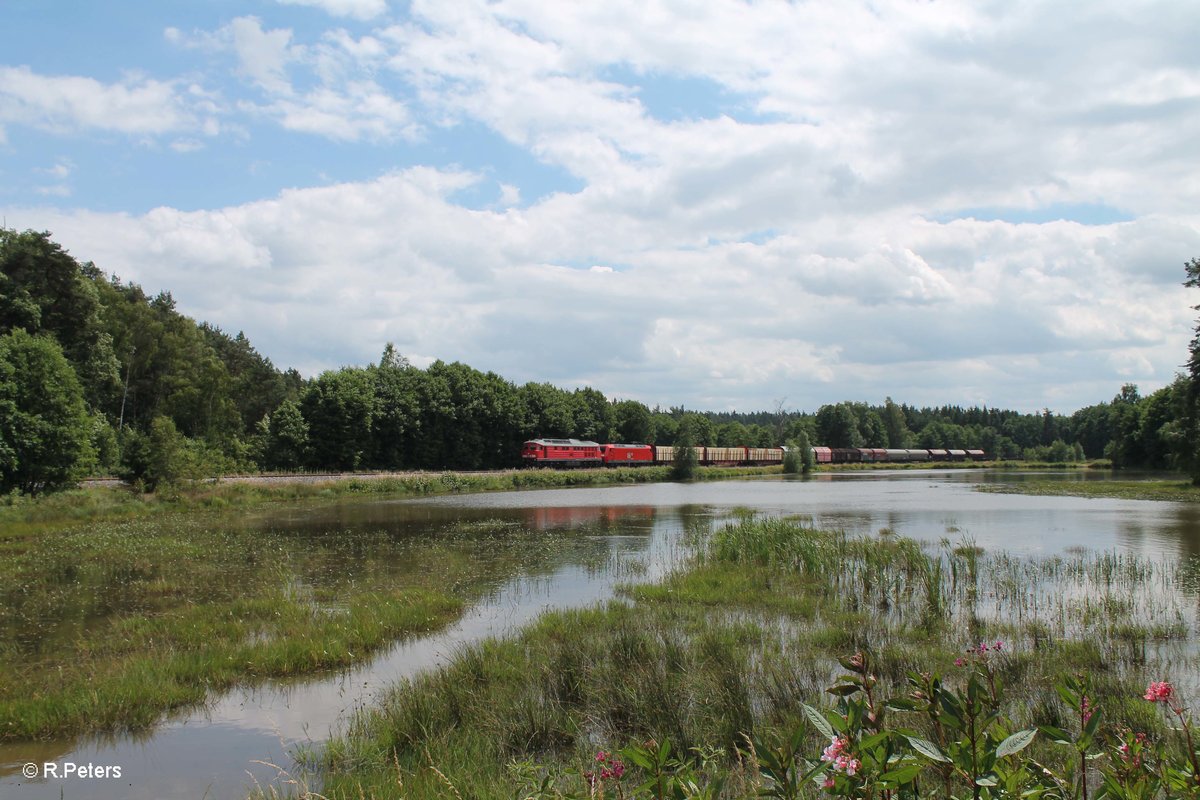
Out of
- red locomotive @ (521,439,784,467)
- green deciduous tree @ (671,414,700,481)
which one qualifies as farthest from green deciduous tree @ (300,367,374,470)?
green deciduous tree @ (671,414,700,481)

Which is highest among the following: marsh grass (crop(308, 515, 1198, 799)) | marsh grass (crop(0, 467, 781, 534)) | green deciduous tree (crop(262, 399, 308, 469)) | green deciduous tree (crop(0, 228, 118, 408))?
green deciduous tree (crop(0, 228, 118, 408))

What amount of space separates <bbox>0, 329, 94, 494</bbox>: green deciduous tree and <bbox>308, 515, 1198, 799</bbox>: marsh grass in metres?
31.6

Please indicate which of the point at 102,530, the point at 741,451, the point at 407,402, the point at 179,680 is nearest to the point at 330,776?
the point at 179,680

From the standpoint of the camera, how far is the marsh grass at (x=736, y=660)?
7746 millimetres

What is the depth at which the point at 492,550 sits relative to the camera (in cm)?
2392

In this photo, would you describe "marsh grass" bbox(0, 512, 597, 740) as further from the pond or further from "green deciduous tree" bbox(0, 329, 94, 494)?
"green deciduous tree" bbox(0, 329, 94, 494)

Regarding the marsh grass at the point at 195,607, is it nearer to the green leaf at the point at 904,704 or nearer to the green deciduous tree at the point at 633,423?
the green leaf at the point at 904,704

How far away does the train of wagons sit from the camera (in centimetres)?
7662

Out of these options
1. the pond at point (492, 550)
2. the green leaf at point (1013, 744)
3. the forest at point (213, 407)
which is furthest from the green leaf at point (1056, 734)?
the forest at point (213, 407)

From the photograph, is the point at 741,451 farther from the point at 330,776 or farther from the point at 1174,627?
the point at 330,776

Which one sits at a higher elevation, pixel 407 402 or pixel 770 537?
pixel 407 402

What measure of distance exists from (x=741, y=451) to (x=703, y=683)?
98520mm

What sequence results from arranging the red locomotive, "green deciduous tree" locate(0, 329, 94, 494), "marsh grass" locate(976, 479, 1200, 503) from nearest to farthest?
"green deciduous tree" locate(0, 329, 94, 494) → "marsh grass" locate(976, 479, 1200, 503) → the red locomotive

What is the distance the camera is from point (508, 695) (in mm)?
9156
